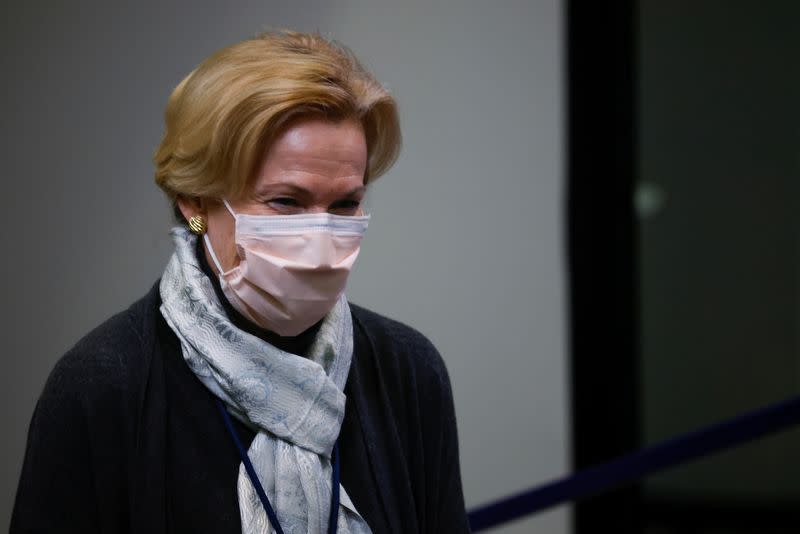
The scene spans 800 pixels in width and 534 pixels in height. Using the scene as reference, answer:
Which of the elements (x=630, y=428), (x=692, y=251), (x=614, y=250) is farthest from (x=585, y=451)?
(x=692, y=251)

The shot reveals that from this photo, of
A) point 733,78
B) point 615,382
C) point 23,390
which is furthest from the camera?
point 733,78

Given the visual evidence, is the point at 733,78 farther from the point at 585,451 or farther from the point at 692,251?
the point at 585,451

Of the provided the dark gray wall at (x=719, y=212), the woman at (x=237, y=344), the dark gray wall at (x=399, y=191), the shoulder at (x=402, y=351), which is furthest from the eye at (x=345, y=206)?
the dark gray wall at (x=719, y=212)

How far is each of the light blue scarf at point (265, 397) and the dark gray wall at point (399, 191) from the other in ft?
0.87

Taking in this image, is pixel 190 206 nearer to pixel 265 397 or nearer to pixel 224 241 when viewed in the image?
pixel 224 241

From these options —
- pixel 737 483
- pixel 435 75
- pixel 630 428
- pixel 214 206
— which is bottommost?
pixel 737 483

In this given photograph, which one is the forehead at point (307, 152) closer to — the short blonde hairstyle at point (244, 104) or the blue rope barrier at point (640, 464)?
the short blonde hairstyle at point (244, 104)

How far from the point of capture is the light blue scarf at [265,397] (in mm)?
1456

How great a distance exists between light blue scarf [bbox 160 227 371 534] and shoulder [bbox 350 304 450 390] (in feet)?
0.58

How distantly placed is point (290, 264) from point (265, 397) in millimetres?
192

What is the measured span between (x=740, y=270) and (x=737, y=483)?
2.76 ft

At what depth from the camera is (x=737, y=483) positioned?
418 cm

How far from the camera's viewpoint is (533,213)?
249 centimetres

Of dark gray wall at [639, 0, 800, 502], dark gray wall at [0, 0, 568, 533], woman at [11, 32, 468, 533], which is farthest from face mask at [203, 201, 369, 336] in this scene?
dark gray wall at [639, 0, 800, 502]
